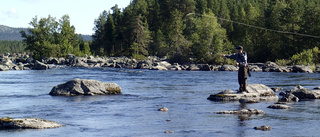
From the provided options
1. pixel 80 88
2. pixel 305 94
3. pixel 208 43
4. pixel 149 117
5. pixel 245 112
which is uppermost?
pixel 208 43

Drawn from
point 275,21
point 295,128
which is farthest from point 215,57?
point 295,128

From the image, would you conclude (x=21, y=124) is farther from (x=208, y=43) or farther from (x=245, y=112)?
(x=208, y=43)

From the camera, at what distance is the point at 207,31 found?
64.6 m

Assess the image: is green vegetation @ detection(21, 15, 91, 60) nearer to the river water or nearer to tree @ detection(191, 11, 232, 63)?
tree @ detection(191, 11, 232, 63)

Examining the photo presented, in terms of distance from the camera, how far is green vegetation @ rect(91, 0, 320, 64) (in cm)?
6016

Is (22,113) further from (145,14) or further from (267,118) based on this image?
(145,14)

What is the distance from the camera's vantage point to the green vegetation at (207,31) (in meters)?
60.2

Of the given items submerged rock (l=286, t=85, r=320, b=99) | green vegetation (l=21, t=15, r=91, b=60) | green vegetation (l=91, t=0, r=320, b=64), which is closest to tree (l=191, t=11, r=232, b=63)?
green vegetation (l=91, t=0, r=320, b=64)

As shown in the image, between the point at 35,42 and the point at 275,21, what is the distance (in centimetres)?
4866

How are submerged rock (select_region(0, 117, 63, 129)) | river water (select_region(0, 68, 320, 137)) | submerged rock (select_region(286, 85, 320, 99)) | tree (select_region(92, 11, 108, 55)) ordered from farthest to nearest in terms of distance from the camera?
tree (select_region(92, 11, 108, 55)) → submerged rock (select_region(286, 85, 320, 99)) → submerged rock (select_region(0, 117, 63, 129)) → river water (select_region(0, 68, 320, 137))

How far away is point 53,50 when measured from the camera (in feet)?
277

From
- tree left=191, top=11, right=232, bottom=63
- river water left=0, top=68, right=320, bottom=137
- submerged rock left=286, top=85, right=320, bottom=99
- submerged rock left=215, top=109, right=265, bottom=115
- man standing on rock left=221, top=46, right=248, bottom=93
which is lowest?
river water left=0, top=68, right=320, bottom=137

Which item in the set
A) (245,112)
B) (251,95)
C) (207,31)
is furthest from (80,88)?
(207,31)

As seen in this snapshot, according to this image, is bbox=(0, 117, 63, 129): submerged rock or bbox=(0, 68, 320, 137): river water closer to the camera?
bbox=(0, 68, 320, 137): river water
